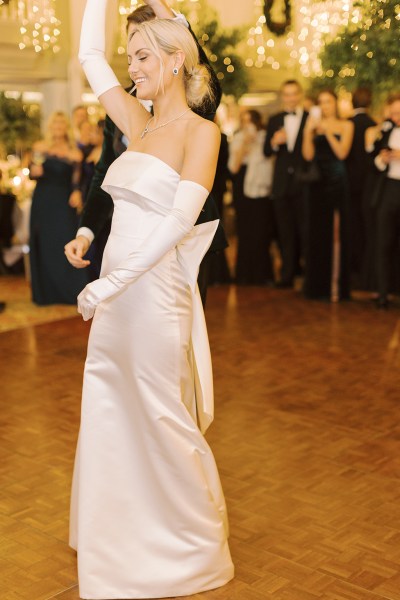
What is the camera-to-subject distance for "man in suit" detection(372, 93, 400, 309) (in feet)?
19.1

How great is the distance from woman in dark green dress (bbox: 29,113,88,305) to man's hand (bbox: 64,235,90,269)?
13.5 ft

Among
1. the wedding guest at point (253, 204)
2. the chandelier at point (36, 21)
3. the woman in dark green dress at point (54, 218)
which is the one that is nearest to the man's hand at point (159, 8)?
the woman in dark green dress at point (54, 218)

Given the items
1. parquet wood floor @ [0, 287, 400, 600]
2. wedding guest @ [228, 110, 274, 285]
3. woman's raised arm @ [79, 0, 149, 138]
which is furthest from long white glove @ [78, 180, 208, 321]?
wedding guest @ [228, 110, 274, 285]

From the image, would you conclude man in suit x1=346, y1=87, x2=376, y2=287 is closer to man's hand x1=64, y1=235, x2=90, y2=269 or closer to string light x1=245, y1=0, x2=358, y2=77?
man's hand x1=64, y1=235, x2=90, y2=269

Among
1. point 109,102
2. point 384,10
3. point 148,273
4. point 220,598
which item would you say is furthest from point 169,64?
point 384,10

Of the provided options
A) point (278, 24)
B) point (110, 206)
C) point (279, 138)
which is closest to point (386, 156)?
point (279, 138)

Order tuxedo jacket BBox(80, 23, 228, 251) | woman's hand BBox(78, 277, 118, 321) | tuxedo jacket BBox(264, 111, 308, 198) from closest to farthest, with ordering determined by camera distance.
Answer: woman's hand BBox(78, 277, 118, 321) < tuxedo jacket BBox(80, 23, 228, 251) < tuxedo jacket BBox(264, 111, 308, 198)

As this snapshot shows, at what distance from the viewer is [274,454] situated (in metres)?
3.29

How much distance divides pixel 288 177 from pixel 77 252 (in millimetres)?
4817

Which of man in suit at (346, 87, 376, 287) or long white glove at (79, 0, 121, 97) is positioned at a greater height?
long white glove at (79, 0, 121, 97)

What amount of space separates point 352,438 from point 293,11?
31.0 ft

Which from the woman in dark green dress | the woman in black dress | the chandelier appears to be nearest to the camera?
the woman in black dress

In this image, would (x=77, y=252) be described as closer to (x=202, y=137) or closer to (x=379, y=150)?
(x=202, y=137)

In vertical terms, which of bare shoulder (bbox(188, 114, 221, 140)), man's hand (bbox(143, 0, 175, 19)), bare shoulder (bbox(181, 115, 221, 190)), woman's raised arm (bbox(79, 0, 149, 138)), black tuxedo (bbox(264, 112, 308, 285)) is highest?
man's hand (bbox(143, 0, 175, 19))
